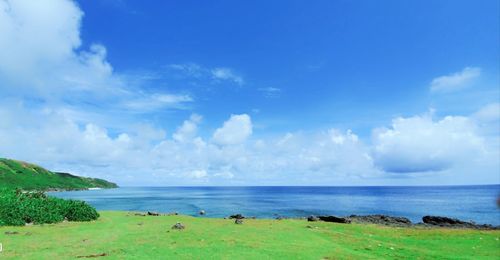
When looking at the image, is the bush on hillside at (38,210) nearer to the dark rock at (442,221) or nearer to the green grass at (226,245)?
the green grass at (226,245)

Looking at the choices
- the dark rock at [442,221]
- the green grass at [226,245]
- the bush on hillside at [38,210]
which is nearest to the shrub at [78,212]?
the bush on hillside at [38,210]

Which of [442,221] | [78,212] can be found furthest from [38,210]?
[442,221]

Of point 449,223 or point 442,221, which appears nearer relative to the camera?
point 449,223

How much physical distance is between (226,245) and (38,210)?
26.5 m

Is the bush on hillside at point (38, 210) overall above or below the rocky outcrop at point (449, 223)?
above

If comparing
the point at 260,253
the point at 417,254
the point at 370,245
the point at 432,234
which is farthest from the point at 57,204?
the point at 432,234

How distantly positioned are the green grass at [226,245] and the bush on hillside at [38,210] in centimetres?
357

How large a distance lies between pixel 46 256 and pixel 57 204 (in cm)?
2500

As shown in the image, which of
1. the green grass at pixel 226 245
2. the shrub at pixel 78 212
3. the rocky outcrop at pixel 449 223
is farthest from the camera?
the rocky outcrop at pixel 449 223

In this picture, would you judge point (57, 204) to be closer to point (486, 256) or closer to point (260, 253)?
point (260, 253)

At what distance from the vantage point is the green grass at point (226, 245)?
2330cm

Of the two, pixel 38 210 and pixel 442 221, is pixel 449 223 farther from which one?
pixel 38 210

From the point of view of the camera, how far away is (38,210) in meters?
40.6

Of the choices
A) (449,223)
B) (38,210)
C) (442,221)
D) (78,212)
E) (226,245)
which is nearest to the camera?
(226,245)
